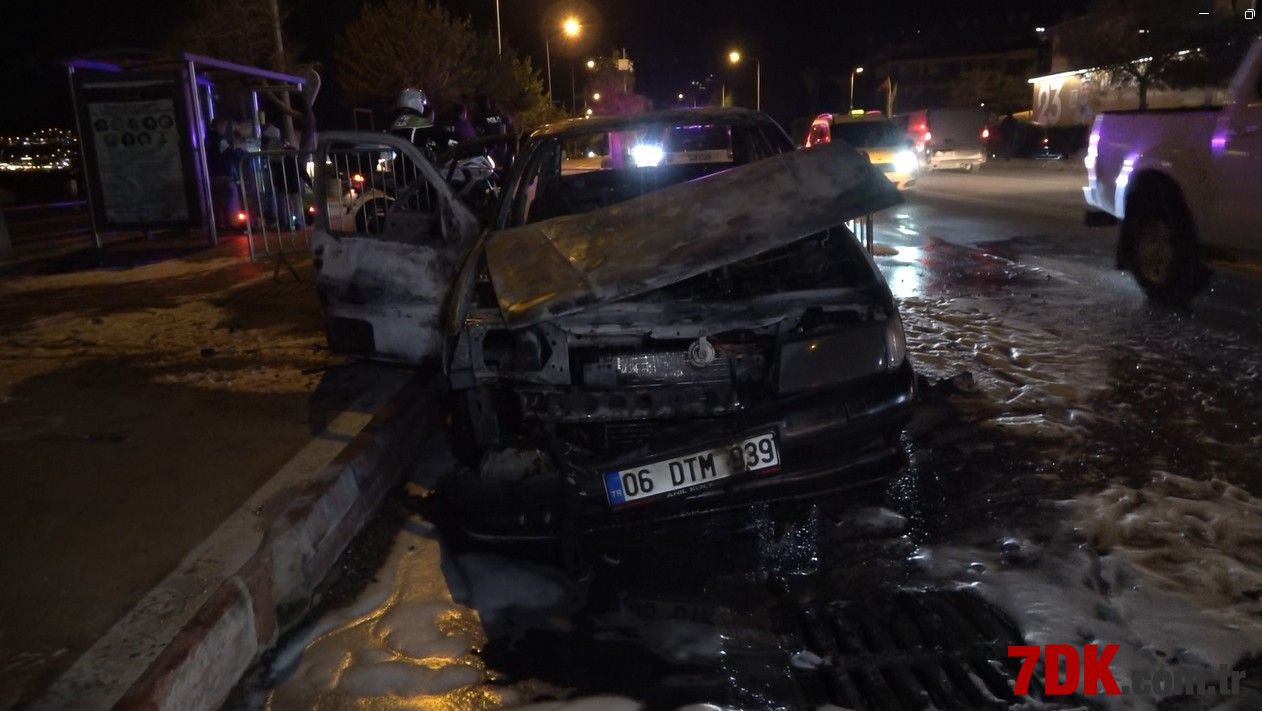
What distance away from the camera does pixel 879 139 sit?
18750mm

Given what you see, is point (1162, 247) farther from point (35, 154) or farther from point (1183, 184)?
point (35, 154)

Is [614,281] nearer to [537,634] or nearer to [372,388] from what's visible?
[537,634]

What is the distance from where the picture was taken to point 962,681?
2914 millimetres

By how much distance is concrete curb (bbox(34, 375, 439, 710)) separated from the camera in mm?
2754

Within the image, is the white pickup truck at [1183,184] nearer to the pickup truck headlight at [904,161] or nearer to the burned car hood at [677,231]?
the burned car hood at [677,231]

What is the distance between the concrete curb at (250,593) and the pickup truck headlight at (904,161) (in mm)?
15246

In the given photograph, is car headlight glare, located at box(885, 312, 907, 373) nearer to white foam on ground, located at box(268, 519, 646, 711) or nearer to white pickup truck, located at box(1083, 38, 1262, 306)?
white foam on ground, located at box(268, 519, 646, 711)

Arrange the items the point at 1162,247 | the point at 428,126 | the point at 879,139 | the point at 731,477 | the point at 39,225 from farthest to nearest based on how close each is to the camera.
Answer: the point at 879,139
the point at 39,225
the point at 428,126
the point at 1162,247
the point at 731,477

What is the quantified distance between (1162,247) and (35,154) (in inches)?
916

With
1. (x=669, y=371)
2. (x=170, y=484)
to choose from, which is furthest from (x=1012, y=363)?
(x=170, y=484)

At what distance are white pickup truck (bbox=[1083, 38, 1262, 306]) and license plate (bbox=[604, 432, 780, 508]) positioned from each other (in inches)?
206

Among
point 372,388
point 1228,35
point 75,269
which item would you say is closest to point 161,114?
point 75,269

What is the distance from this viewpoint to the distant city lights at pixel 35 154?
2134 cm

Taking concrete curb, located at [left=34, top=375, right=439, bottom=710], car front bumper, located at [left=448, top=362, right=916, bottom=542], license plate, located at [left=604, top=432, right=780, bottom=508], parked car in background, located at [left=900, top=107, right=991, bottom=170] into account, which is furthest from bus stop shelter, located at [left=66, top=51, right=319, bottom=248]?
parked car in background, located at [left=900, top=107, right=991, bottom=170]
